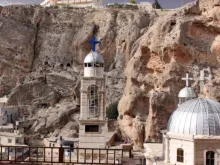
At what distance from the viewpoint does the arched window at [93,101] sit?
21016 mm

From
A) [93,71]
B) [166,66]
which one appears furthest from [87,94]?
[166,66]

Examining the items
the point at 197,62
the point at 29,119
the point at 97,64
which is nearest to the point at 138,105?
the point at 197,62

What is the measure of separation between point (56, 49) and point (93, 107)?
31.0 meters

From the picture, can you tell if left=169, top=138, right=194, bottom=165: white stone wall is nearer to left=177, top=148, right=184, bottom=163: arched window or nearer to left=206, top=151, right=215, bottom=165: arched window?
left=177, top=148, right=184, bottom=163: arched window

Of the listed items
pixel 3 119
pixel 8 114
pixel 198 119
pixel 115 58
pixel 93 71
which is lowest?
pixel 3 119

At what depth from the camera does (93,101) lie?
21203 mm

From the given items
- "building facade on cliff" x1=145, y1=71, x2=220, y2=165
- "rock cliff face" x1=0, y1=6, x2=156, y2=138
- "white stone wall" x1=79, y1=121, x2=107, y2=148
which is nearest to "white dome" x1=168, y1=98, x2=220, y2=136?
"building facade on cliff" x1=145, y1=71, x2=220, y2=165

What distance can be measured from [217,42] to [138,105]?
21.5ft

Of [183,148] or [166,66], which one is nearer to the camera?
[183,148]

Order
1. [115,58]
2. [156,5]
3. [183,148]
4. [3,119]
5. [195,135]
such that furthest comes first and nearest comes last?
[156,5]
[115,58]
[3,119]
[183,148]
[195,135]

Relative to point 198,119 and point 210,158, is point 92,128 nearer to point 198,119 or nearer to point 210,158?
point 198,119

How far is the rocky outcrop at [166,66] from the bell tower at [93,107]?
7.23m

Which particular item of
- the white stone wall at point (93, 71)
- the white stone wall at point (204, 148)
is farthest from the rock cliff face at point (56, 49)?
the white stone wall at point (204, 148)

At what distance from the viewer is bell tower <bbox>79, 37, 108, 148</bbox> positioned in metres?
20.5
